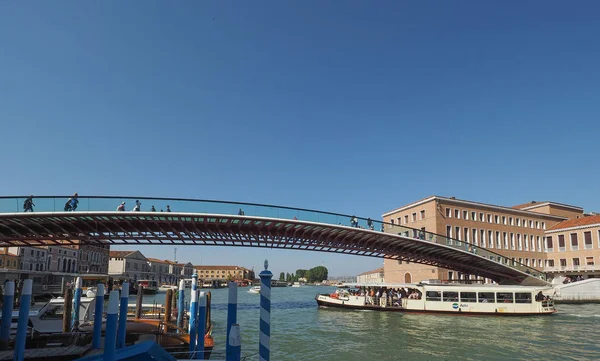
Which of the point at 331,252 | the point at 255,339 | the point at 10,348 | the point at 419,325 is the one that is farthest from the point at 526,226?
the point at 10,348

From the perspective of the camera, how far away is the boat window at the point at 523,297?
2681cm

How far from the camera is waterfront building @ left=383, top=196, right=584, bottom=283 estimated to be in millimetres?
47875

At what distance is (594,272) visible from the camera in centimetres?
4628

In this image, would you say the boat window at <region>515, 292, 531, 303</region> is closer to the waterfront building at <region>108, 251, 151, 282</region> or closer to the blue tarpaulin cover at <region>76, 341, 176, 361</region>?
the blue tarpaulin cover at <region>76, 341, 176, 361</region>

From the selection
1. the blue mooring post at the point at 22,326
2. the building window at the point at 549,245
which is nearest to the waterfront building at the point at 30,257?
the blue mooring post at the point at 22,326

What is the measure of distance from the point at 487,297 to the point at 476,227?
24695 millimetres

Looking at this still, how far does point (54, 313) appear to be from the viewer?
50.2 feet

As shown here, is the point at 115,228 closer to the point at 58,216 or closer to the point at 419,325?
the point at 58,216

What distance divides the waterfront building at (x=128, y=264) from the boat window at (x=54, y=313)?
81.1m

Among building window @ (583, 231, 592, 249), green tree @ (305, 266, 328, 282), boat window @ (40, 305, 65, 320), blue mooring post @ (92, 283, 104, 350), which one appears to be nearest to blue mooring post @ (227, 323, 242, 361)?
blue mooring post @ (92, 283, 104, 350)

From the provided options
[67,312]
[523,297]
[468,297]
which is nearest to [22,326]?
[67,312]

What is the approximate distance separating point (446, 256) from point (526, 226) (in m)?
24.9

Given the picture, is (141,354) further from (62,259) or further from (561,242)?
(62,259)

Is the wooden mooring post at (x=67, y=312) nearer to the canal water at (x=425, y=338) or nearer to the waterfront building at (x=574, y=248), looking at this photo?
the canal water at (x=425, y=338)
